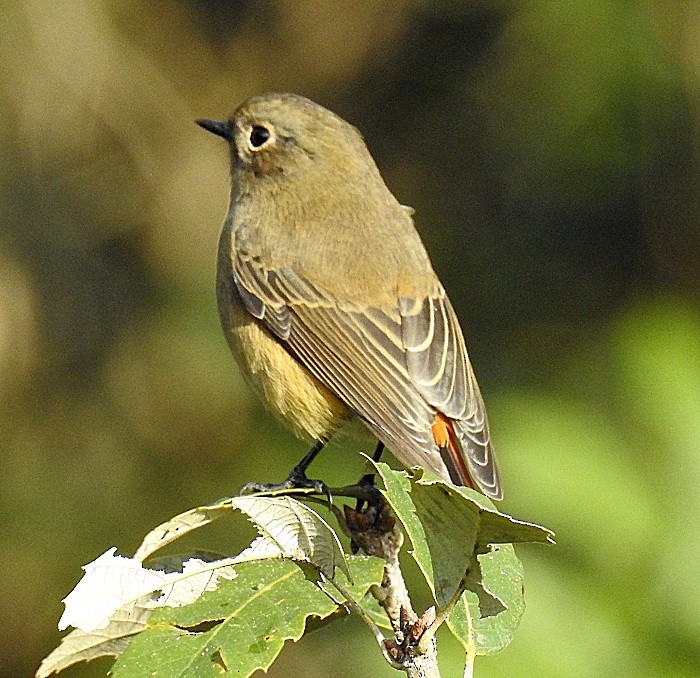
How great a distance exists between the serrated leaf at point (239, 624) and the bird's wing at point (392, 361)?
1.15 m

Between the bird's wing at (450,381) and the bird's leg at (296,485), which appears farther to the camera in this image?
the bird's wing at (450,381)

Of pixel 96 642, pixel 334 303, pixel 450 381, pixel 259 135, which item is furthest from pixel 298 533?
pixel 259 135

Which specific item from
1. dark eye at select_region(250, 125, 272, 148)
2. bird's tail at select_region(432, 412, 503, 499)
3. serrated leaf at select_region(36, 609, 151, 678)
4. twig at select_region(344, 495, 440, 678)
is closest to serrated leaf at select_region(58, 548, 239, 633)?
serrated leaf at select_region(36, 609, 151, 678)

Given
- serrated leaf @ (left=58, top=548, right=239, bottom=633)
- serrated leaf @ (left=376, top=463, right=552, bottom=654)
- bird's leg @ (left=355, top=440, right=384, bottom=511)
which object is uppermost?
serrated leaf @ (left=376, top=463, right=552, bottom=654)

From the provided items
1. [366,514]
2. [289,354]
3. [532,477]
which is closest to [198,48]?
[289,354]

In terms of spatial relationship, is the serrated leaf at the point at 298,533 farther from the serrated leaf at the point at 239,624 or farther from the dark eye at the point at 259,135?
the dark eye at the point at 259,135

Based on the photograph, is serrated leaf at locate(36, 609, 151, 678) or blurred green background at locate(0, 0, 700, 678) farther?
blurred green background at locate(0, 0, 700, 678)

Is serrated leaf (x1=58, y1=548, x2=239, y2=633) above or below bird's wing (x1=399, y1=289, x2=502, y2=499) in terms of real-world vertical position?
below

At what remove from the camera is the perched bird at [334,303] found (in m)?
3.81

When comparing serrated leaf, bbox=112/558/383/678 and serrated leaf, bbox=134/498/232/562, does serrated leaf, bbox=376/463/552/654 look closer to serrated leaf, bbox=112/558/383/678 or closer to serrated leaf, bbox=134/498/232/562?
serrated leaf, bbox=112/558/383/678

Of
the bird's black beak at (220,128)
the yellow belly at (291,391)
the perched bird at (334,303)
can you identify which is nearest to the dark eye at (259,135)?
the perched bird at (334,303)

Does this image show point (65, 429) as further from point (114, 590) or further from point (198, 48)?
point (114, 590)

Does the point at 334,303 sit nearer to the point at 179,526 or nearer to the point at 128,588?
the point at 179,526

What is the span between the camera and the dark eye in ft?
15.2
